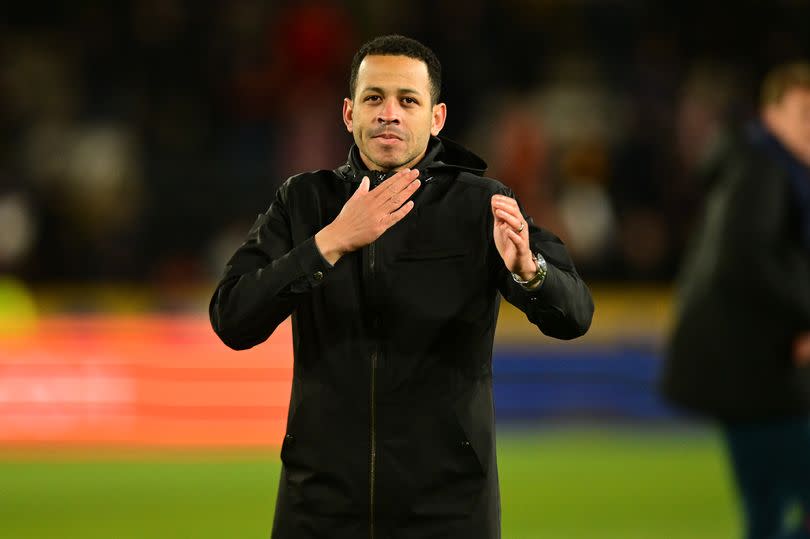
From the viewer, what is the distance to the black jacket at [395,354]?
3242 millimetres

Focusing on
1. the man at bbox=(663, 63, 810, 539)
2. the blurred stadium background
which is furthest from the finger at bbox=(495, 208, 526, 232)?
the blurred stadium background

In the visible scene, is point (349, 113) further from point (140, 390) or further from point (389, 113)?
point (140, 390)

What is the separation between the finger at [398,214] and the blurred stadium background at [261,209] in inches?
187

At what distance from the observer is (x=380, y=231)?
313 centimetres

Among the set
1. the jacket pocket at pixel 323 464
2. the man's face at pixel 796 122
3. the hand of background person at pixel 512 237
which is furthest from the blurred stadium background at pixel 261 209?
the hand of background person at pixel 512 237

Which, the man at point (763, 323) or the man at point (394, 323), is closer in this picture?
the man at point (394, 323)

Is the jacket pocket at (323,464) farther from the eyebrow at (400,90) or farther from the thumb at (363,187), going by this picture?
the eyebrow at (400,90)

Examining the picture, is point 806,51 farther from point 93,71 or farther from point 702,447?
point 93,71

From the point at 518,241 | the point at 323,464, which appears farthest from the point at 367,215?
the point at 323,464

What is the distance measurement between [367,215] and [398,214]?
73 millimetres

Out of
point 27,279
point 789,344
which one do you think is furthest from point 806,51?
point 789,344

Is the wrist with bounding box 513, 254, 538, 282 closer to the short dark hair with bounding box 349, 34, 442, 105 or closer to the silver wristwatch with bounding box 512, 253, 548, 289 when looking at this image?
the silver wristwatch with bounding box 512, 253, 548, 289

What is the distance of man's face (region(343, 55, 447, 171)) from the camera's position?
130 inches

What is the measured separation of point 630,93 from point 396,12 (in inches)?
96.7
